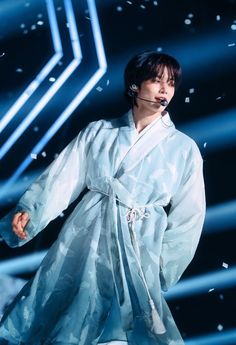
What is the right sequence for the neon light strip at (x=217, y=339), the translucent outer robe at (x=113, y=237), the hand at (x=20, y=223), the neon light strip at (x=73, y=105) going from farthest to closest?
the neon light strip at (x=73, y=105), the neon light strip at (x=217, y=339), the hand at (x=20, y=223), the translucent outer robe at (x=113, y=237)

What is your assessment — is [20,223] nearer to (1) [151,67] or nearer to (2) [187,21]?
(1) [151,67]

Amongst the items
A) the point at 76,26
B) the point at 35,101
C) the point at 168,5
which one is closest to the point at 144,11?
the point at 168,5

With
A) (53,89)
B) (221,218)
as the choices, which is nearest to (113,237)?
(221,218)

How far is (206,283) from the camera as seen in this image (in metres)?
2.36

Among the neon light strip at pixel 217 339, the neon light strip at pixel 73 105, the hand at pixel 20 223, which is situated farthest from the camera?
the neon light strip at pixel 73 105

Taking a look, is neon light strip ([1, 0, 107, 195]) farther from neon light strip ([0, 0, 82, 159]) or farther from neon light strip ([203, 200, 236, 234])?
neon light strip ([203, 200, 236, 234])

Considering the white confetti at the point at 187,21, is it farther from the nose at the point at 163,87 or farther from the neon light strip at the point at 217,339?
the neon light strip at the point at 217,339

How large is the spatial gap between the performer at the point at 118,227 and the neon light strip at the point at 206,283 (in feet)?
1.22

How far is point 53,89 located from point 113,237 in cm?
85

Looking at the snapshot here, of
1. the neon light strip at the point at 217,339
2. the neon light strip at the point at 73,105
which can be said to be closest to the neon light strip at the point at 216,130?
the neon light strip at the point at 73,105

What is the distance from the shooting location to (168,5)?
95.4 inches

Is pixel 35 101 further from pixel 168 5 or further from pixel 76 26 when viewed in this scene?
pixel 168 5

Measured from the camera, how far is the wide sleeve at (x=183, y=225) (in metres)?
2.00

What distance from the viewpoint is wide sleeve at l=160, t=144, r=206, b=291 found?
2.00m
